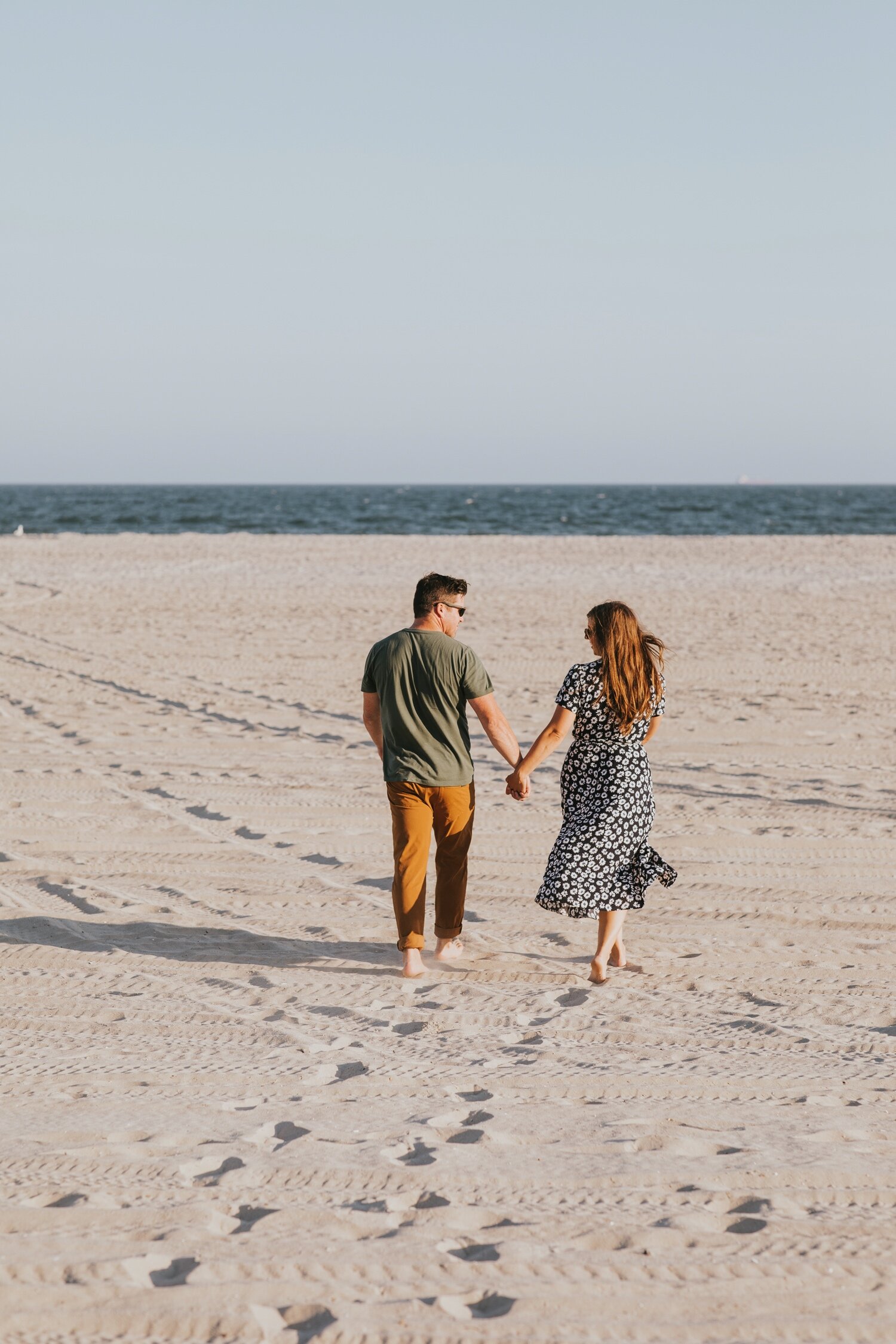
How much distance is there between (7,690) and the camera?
11.0 meters

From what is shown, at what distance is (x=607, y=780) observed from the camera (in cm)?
464

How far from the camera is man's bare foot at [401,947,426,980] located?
4602 millimetres

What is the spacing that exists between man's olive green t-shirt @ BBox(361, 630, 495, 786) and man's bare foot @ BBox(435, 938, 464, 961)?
0.62 metres

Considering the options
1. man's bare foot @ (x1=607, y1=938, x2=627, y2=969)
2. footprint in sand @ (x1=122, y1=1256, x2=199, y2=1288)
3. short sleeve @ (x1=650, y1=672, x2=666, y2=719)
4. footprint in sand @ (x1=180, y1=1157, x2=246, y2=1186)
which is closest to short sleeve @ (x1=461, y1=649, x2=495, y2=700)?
short sleeve @ (x1=650, y1=672, x2=666, y2=719)

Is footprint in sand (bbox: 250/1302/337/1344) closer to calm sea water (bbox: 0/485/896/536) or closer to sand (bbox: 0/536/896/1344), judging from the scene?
sand (bbox: 0/536/896/1344)

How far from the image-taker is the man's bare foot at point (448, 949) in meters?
4.78

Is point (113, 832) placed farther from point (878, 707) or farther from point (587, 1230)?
point (878, 707)

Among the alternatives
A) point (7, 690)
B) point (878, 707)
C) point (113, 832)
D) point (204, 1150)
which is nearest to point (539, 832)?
point (113, 832)

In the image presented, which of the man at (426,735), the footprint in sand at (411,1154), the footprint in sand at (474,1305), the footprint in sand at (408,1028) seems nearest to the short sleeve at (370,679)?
the man at (426,735)

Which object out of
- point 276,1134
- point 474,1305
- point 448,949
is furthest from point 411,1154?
point 448,949

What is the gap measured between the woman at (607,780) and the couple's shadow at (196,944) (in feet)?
2.53

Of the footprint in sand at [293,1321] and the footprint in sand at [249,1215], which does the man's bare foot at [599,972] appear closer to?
the footprint in sand at [249,1215]

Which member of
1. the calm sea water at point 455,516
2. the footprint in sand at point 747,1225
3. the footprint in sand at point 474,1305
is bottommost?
the footprint in sand at point 474,1305

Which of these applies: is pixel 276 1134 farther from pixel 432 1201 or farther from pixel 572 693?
pixel 572 693
